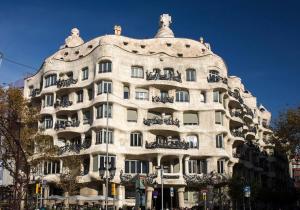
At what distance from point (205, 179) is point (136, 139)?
10.1m

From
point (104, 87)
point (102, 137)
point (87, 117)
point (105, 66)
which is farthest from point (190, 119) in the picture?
point (87, 117)

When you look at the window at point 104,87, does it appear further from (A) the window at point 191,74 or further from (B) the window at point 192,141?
(B) the window at point 192,141

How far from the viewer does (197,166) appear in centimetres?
6253

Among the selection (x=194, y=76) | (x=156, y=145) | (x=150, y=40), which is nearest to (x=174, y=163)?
(x=156, y=145)

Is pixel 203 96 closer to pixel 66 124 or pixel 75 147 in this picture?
pixel 75 147

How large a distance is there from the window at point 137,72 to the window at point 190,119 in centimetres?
805

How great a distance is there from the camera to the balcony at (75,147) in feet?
195

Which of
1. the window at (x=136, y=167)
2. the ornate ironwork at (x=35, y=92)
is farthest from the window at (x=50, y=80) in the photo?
the window at (x=136, y=167)

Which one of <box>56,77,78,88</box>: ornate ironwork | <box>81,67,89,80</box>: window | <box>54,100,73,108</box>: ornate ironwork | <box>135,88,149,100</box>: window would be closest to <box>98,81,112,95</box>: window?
<box>81,67,89,80</box>: window

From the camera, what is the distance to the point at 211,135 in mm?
62750

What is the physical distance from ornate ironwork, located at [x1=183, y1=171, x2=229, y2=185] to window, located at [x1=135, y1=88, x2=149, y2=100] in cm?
1172

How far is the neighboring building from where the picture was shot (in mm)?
59344

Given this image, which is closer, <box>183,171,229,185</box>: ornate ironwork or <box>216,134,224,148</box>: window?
<box>183,171,229,185</box>: ornate ironwork

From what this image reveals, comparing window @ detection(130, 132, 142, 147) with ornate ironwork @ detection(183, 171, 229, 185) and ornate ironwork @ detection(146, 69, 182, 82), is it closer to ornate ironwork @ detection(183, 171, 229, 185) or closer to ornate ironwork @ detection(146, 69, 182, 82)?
ornate ironwork @ detection(183, 171, 229, 185)
